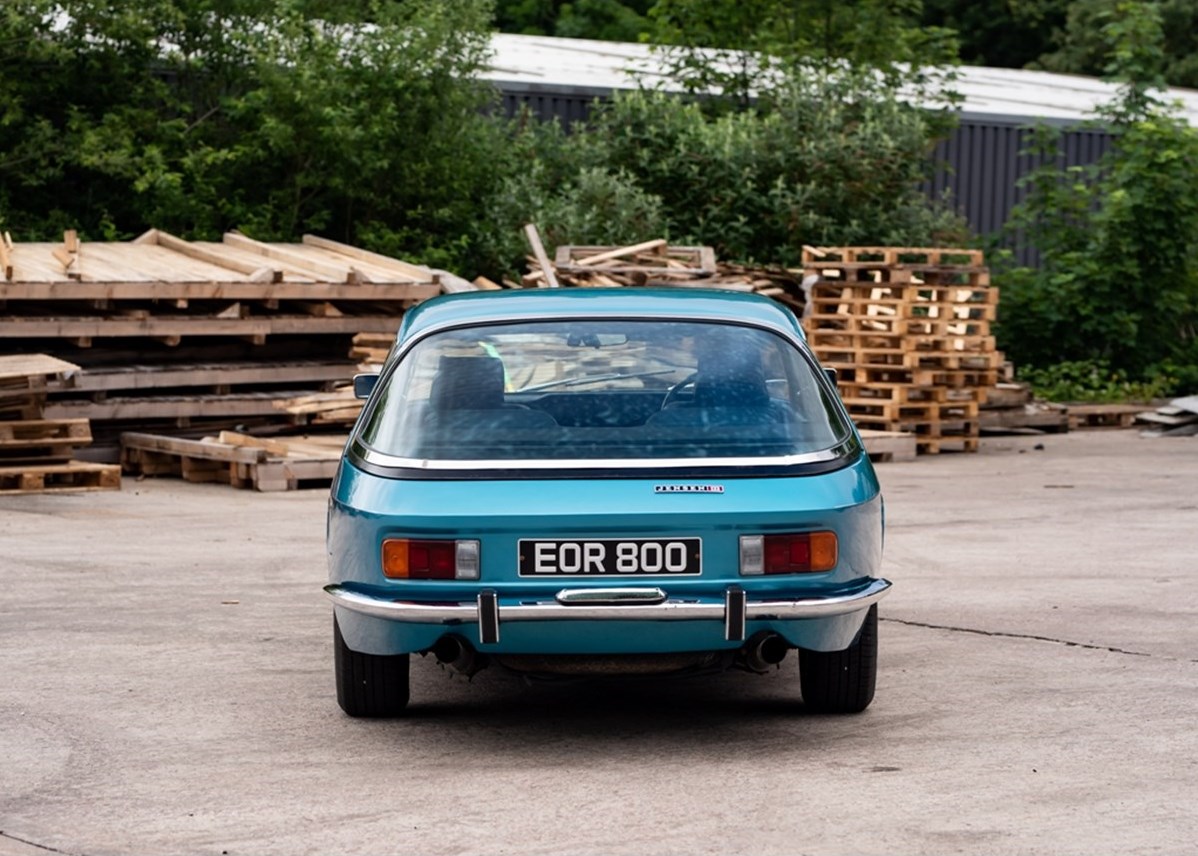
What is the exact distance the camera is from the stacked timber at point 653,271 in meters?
17.1

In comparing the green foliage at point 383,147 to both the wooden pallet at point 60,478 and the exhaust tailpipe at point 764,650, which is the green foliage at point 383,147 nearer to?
the wooden pallet at point 60,478

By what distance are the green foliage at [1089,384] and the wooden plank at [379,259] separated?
775 centimetres

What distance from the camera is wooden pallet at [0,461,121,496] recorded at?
13.1m

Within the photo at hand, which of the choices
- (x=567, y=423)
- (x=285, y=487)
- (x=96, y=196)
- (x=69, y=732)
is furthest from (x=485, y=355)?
(x=96, y=196)

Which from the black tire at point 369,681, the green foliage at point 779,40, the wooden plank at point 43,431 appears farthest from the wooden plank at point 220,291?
the black tire at point 369,681

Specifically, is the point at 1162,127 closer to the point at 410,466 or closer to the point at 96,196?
the point at 96,196

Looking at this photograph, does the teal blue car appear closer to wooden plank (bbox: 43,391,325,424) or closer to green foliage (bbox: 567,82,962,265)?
wooden plank (bbox: 43,391,325,424)

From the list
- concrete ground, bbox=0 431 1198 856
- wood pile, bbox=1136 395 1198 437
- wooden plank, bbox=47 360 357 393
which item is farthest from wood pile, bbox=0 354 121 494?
wood pile, bbox=1136 395 1198 437

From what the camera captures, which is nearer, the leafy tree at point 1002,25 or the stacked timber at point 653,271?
the stacked timber at point 653,271

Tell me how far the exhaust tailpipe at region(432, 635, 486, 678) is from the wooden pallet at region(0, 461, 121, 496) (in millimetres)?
8159

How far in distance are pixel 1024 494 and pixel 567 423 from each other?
8.24 metres

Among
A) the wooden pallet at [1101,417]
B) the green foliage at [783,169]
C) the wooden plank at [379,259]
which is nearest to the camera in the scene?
the wooden plank at [379,259]

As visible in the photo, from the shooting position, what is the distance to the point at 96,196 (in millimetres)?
18531

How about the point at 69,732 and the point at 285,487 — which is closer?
the point at 69,732
